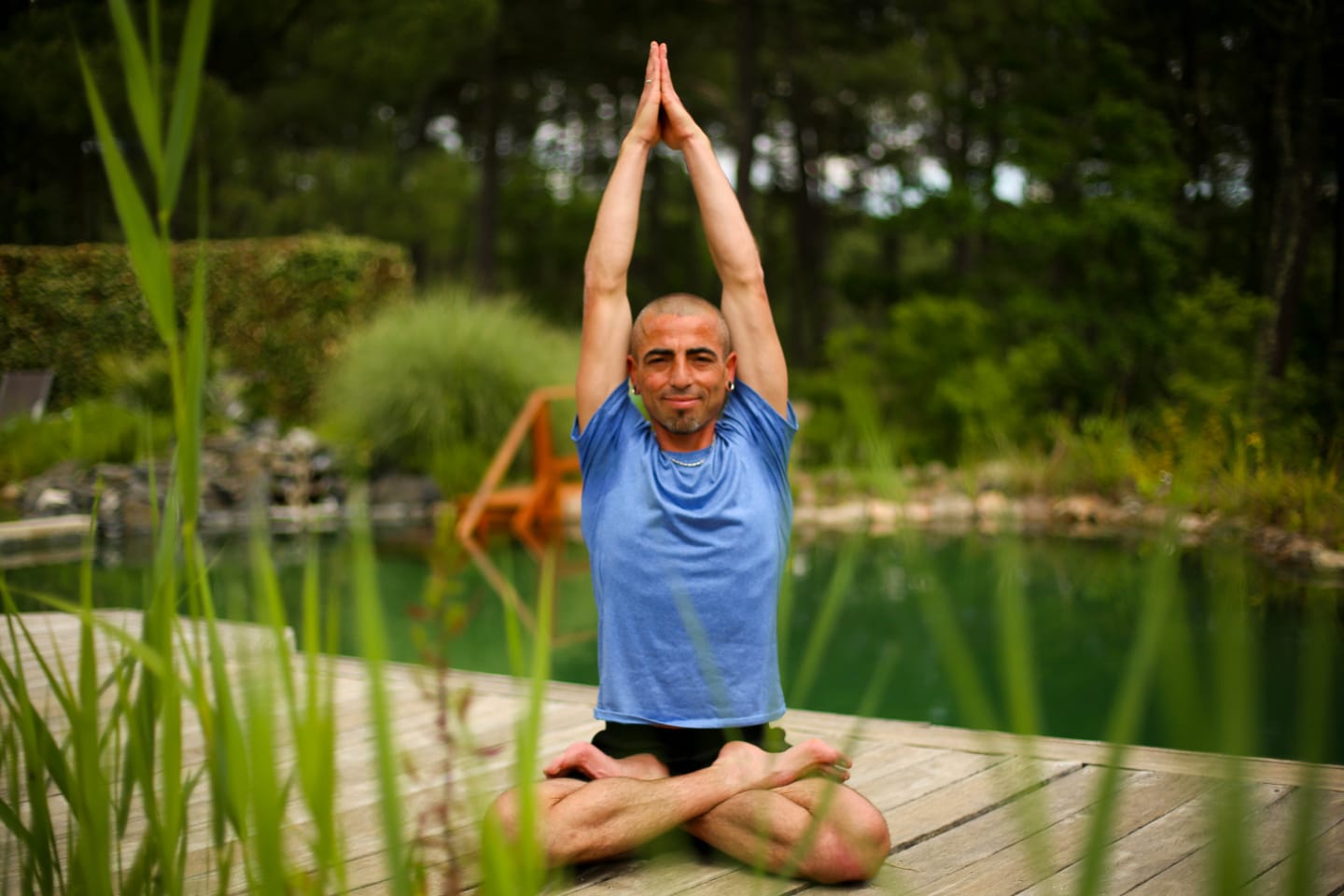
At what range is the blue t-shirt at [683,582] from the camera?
202 cm

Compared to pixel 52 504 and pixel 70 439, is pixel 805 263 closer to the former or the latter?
pixel 52 504

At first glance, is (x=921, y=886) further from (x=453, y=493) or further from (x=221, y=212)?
(x=221, y=212)

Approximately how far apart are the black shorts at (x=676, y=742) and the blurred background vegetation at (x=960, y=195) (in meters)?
0.86

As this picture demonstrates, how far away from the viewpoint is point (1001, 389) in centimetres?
984

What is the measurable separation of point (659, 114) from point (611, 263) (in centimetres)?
27

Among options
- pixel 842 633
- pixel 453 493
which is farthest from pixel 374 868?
pixel 453 493

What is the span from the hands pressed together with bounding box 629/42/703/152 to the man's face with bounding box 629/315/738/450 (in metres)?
0.32

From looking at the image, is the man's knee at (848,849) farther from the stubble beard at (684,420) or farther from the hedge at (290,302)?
the hedge at (290,302)

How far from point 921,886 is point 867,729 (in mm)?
948

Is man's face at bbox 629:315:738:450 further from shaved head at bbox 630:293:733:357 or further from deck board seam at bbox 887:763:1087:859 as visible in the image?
deck board seam at bbox 887:763:1087:859

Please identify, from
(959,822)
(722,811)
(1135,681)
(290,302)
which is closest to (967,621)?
(959,822)

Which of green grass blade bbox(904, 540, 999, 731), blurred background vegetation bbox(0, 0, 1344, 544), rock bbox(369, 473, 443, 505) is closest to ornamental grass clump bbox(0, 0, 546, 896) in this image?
green grass blade bbox(904, 540, 999, 731)

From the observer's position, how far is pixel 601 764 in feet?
6.58

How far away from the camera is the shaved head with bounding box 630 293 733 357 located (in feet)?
6.77
